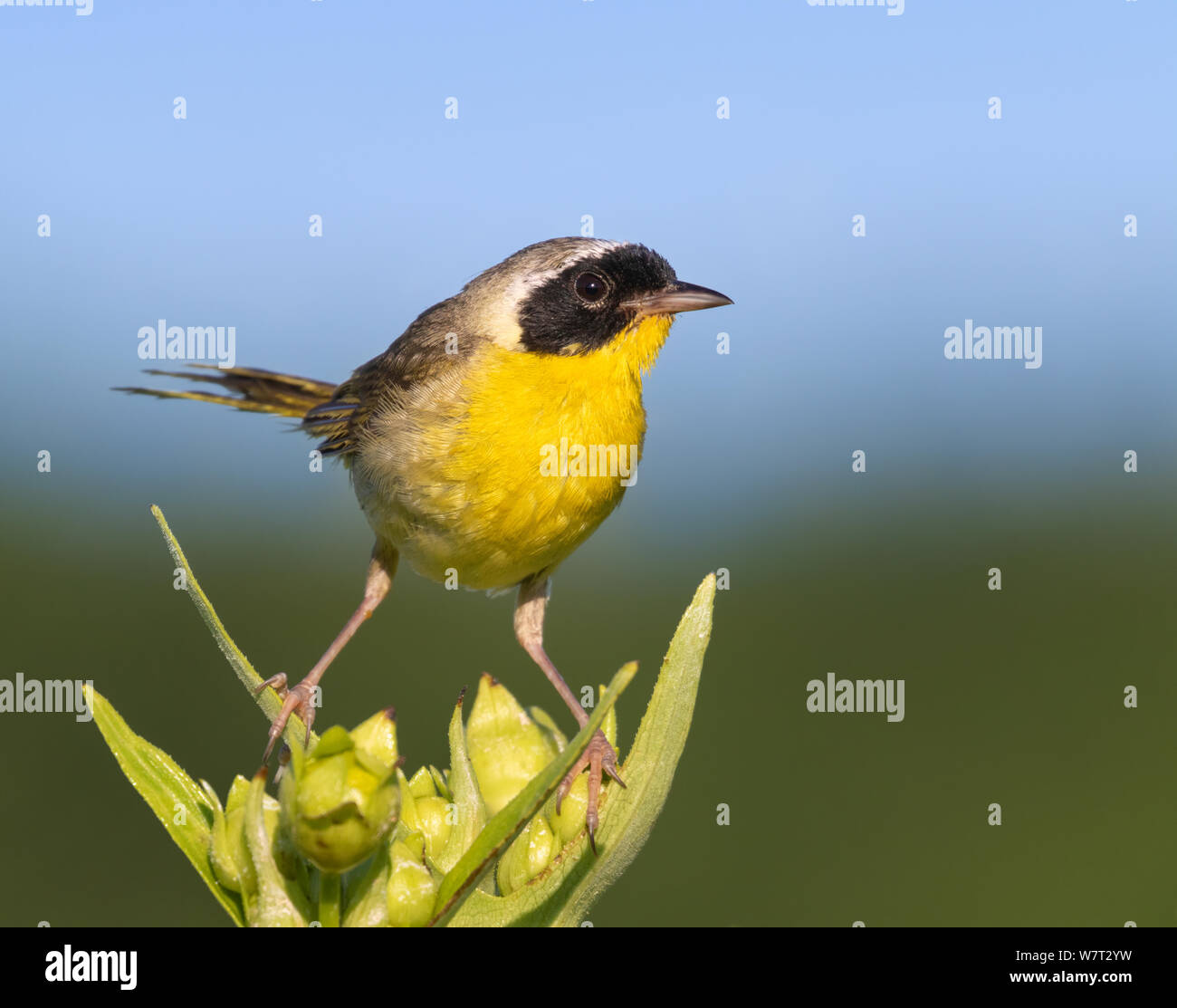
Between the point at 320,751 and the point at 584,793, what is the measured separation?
0.73 m

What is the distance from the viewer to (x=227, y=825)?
1.79 meters

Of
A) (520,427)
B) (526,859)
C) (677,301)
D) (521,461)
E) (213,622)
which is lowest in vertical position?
(526,859)

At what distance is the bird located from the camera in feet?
11.2

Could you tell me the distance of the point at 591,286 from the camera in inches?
144

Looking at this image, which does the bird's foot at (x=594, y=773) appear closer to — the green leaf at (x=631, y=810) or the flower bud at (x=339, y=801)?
the green leaf at (x=631, y=810)

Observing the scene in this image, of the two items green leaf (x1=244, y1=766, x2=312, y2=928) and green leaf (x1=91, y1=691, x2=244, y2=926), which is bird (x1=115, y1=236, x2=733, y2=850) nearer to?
green leaf (x1=91, y1=691, x2=244, y2=926)

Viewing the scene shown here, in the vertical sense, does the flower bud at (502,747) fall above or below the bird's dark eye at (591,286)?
below

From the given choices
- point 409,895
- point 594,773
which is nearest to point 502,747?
Result: point 594,773

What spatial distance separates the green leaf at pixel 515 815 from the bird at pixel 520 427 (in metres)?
1.57

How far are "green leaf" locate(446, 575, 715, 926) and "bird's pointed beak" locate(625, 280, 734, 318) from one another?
1.81 metres

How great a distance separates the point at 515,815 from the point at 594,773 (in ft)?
3.15

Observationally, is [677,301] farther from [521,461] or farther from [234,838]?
[234,838]

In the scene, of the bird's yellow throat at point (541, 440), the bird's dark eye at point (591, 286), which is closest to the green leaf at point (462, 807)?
the bird's yellow throat at point (541, 440)

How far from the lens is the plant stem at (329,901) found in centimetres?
173
